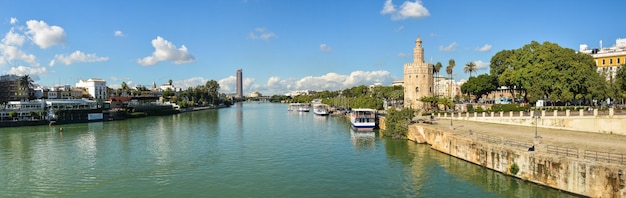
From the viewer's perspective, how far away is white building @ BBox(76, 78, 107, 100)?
6580 inches

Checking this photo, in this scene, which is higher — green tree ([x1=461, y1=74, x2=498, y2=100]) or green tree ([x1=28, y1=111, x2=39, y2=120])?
green tree ([x1=461, y1=74, x2=498, y2=100])

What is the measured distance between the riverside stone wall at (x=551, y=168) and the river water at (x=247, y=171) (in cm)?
63

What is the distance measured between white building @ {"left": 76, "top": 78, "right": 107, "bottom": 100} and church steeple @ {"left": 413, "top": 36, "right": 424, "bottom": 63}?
463ft

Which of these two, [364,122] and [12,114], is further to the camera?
[12,114]

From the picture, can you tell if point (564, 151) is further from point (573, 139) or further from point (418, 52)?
point (418, 52)

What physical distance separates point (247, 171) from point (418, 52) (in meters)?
61.6

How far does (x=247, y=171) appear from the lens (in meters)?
30.9

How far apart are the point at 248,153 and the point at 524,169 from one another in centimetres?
2496

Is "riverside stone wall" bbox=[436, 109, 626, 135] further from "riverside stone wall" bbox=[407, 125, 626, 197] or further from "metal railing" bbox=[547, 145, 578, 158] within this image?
"riverside stone wall" bbox=[407, 125, 626, 197]

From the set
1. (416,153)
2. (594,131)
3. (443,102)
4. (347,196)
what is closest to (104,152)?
(347,196)

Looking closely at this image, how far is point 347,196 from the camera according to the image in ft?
78.3

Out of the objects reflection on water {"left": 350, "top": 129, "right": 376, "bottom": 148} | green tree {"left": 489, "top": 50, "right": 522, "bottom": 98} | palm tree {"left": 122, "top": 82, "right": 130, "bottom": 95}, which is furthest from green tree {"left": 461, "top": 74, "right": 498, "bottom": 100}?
palm tree {"left": 122, "top": 82, "right": 130, "bottom": 95}

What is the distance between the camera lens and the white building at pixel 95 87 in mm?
167125

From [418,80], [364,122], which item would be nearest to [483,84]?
[418,80]
